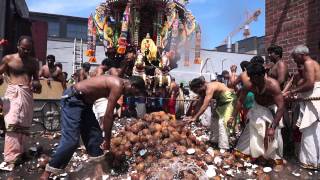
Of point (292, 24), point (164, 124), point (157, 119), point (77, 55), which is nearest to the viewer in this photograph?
point (164, 124)

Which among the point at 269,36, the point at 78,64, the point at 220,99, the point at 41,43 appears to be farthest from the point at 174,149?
the point at 78,64

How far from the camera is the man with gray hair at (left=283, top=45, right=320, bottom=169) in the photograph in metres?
5.48

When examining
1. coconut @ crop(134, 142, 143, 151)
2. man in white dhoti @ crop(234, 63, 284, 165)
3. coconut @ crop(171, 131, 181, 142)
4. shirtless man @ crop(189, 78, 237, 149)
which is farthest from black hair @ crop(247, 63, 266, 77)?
coconut @ crop(134, 142, 143, 151)

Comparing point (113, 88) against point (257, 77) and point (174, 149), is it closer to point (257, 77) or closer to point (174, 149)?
point (174, 149)

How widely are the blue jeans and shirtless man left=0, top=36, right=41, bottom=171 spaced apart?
106 centimetres

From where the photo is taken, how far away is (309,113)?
5.57 m

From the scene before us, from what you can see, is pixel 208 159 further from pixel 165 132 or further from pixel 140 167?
pixel 140 167

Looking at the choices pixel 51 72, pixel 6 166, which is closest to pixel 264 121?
pixel 6 166

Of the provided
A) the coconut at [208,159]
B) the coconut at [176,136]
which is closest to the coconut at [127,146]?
the coconut at [176,136]

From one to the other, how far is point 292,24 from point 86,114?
4.62 metres

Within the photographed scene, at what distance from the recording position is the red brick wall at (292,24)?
6.79 meters

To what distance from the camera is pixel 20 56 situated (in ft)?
18.2

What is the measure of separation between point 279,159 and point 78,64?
78.0 ft

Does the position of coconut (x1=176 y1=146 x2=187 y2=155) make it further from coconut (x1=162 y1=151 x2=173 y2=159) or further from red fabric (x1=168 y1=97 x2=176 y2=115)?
red fabric (x1=168 y1=97 x2=176 y2=115)
